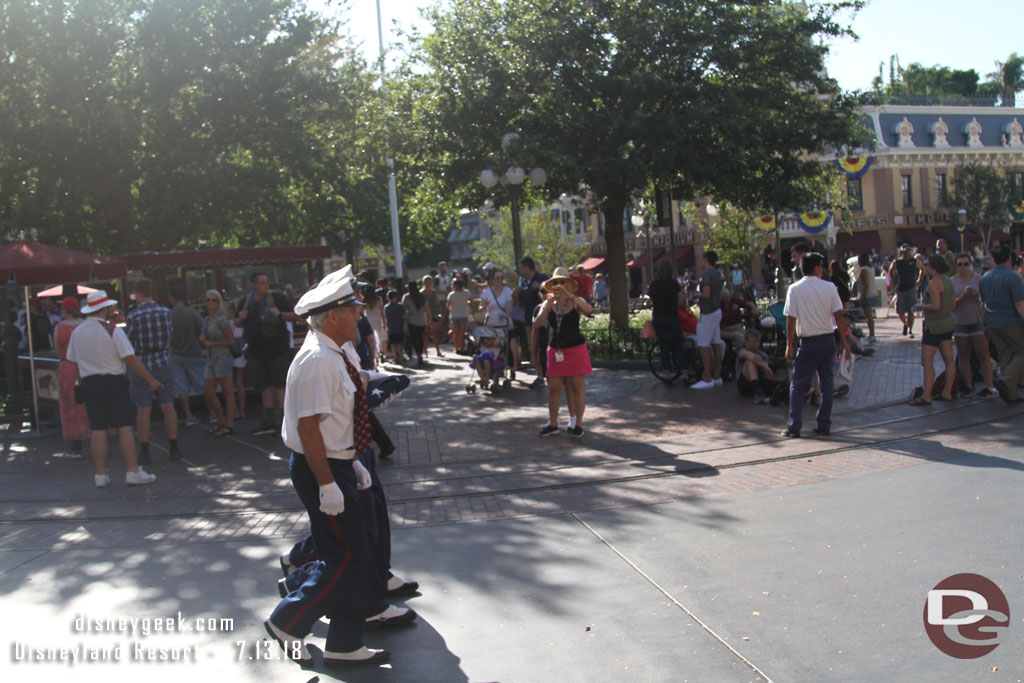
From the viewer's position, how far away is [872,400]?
35.7 ft

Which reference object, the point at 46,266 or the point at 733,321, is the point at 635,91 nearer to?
Answer: the point at 733,321

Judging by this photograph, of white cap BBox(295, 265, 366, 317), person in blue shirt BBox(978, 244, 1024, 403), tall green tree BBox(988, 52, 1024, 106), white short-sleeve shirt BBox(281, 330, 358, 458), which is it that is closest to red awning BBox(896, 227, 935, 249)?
tall green tree BBox(988, 52, 1024, 106)

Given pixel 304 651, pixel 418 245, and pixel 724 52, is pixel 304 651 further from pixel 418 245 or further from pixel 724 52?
pixel 418 245

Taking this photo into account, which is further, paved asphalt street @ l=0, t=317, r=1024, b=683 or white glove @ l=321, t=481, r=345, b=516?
paved asphalt street @ l=0, t=317, r=1024, b=683

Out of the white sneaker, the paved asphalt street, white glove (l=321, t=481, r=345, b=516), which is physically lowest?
the paved asphalt street

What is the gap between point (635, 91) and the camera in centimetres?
1593

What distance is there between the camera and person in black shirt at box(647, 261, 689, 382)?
12.4 metres

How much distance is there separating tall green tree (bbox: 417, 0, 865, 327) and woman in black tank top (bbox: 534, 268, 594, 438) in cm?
683

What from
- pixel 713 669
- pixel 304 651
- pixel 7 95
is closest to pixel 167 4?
pixel 7 95

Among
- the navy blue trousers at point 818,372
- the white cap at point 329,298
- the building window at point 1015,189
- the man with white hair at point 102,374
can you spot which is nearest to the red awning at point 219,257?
the man with white hair at point 102,374

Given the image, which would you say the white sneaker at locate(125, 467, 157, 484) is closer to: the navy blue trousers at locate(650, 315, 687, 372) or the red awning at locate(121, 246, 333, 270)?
the red awning at locate(121, 246, 333, 270)

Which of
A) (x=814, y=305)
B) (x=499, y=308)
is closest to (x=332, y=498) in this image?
(x=814, y=305)

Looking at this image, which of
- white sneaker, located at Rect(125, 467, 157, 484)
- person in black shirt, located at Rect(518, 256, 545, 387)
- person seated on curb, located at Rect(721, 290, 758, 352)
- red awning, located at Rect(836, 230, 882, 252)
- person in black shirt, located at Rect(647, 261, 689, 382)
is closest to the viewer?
white sneaker, located at Rect(125, 467, 157, 484)

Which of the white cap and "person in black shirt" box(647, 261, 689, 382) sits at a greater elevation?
the white cap
